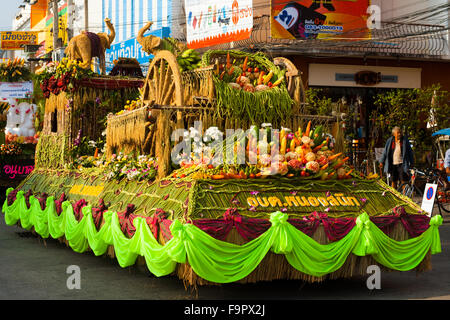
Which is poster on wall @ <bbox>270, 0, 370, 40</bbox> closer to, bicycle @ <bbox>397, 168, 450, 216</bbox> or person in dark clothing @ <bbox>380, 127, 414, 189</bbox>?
person in dark clothing @ <bbox>380, 127, 414, 189</bbox>

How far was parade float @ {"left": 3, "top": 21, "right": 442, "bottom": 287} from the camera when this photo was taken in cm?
638

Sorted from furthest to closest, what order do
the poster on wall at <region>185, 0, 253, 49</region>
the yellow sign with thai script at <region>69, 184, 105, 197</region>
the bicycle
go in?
the poster on wall at <region>185, 0, 253, 49</region> → the bicycle → the yellow sign with thai script at <region>69, 184, 105, 197</region>

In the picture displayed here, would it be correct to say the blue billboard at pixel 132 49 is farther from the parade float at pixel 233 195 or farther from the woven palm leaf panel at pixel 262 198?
the woven palm leaf panel at pixel 262 198

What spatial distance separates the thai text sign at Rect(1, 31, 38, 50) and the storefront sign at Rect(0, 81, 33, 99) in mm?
16945

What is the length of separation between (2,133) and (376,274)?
14.1 m

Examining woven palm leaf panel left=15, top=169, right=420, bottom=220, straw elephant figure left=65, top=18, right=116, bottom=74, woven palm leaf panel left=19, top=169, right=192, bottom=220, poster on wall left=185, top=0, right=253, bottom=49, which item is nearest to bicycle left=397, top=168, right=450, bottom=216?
straw elephant figure left=65, top=18, right=116, bottom=74

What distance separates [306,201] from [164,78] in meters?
3.30

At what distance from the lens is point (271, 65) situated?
372 inches

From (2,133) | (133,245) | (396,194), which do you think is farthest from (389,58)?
(133,245)

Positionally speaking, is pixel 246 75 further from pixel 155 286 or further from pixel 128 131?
pixel 155 286

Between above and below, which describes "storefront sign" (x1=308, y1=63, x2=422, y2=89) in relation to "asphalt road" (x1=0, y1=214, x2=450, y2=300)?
above

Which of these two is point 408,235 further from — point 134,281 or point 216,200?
point 134,281

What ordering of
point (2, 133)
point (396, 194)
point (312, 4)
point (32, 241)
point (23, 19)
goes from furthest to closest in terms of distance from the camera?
point (23, 19)
point (312, 4)
point (2, 133)
point (32, 241)
point (396, 194)

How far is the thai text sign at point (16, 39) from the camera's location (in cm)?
4091
